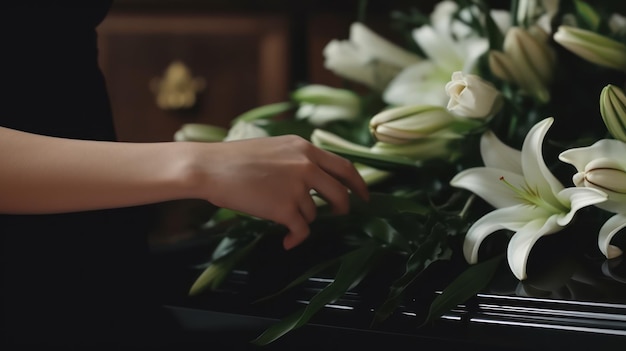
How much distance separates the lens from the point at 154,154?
0.47 m

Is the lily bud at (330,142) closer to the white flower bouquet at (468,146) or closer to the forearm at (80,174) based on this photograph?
the white flower bouquet at (468,146)

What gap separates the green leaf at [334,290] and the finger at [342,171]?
0.13 feet

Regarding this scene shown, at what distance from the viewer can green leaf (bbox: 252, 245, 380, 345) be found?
0.47m

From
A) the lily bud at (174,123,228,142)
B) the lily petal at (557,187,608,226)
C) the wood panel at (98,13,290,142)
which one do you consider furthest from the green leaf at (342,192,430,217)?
the wood panel at (98,13,290,142)

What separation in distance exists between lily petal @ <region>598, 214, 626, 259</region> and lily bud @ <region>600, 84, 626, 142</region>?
5 cm

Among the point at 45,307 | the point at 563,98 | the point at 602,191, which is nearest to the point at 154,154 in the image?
the point at 45,307

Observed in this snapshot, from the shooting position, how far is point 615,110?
0.49m

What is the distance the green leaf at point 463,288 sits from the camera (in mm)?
453

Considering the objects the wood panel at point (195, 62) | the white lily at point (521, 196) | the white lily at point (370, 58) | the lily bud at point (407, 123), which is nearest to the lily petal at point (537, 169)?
the white lily at point (521, 196)

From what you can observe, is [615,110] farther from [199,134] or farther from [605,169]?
[199,134]

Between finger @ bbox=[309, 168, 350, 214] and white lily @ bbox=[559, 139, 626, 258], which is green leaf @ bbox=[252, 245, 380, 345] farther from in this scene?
white lily @ bbox=[559, 139, 626, 258]

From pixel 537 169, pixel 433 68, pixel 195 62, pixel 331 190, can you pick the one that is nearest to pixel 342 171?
pixel 331 190

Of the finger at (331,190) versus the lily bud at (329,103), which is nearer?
the finger at (331,190)

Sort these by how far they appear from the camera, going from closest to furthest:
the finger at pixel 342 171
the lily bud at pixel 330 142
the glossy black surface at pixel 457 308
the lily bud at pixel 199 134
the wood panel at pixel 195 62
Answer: the glossy black surface at pixel 457 308, the finger at pixel 342 171, the lily bud at pixel 330 142, the lily bud at pixel 199 134, the wood panel at pixel 195 62
